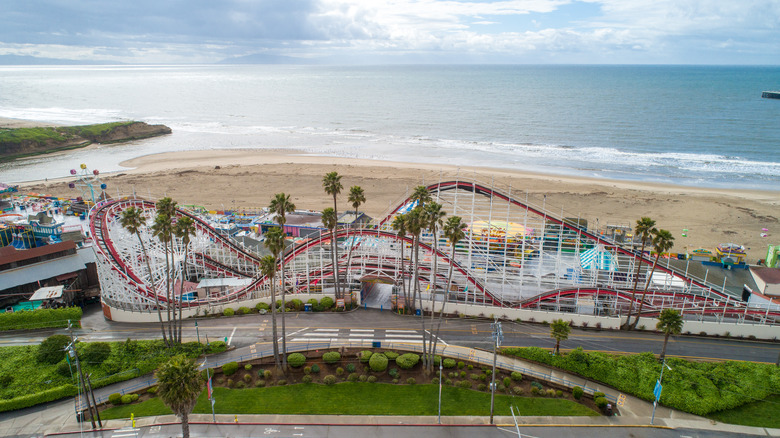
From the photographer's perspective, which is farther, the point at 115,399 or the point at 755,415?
the point at 115,399

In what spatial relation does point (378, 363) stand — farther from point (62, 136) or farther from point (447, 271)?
point (62, 136)

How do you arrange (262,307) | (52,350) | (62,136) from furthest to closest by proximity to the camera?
(62,136) < (262,307) < (52,350)

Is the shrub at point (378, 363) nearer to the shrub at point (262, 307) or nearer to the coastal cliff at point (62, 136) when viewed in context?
the shrub at point (262, 307)

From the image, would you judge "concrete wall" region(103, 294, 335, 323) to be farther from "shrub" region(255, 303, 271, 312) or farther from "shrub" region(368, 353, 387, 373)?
"shrub" region(368, 353, 387, 373)

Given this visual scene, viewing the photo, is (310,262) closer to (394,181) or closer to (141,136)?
(394,181)

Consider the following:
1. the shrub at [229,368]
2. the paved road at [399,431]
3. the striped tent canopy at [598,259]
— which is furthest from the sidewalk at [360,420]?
the striped tent canopy at [598,259]

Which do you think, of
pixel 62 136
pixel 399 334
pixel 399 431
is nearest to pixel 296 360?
pixel 399 334

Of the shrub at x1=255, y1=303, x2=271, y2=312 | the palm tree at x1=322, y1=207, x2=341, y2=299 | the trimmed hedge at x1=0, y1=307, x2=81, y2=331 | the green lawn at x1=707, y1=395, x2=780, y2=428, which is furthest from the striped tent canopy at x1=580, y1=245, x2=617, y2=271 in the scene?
the trimmed hedge at x1=0, y1=307, x2=81, y2=331
